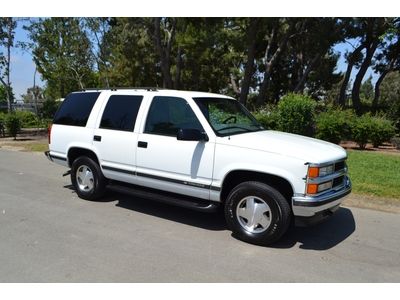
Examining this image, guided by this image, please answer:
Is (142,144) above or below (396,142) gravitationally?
above

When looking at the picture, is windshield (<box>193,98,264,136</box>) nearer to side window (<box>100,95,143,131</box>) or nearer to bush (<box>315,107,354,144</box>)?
side window (<box>100,95,143,131</box>)

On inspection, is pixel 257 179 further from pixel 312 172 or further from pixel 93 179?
pixel 93 179

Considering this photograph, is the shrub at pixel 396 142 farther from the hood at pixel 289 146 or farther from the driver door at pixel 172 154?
the driver door at pixel 172 154

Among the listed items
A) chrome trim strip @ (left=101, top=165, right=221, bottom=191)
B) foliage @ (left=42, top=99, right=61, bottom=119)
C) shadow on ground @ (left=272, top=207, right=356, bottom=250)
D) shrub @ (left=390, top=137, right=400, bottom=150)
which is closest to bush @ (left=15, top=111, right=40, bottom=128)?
foliage @ (left=42, top=99, right=61, bottom=119)

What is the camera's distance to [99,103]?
6.72m

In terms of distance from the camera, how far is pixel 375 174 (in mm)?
8367

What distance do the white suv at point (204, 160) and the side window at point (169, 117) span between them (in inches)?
0.6

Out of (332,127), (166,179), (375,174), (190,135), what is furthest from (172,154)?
(332,127)

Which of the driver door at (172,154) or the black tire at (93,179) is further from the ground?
the driver door at (172,154)

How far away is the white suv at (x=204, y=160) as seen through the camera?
4777 millimetres

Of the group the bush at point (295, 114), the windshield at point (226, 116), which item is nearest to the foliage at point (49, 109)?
the bush at point (295, 114)

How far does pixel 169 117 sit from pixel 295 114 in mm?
6921

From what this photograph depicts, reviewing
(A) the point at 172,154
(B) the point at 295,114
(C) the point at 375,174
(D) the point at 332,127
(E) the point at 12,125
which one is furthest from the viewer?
(E) the point at 12,125

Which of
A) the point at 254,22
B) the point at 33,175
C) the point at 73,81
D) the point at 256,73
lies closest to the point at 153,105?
the point at 33,175
